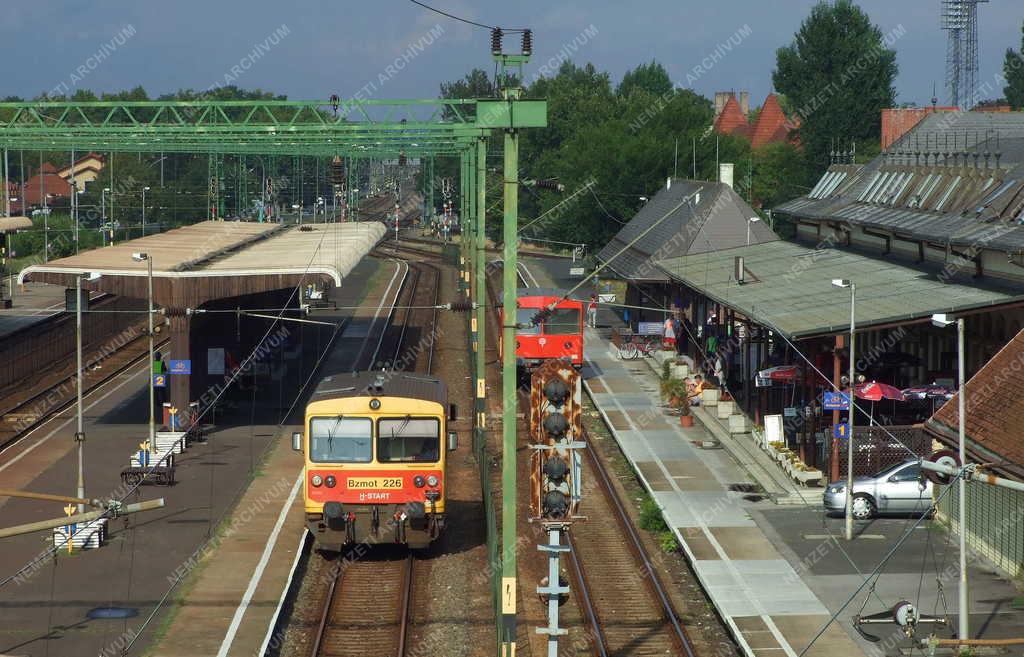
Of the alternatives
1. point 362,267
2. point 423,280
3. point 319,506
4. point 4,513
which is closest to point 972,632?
point 319,506

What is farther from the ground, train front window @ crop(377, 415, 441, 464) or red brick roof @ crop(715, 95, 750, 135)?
red brick roof @ crop(715, 95, 750, 135)

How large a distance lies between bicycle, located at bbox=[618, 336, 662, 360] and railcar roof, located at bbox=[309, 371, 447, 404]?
2663cm

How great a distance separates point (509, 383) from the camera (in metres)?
17.0

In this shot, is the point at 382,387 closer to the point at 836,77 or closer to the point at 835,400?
the point at 835,400

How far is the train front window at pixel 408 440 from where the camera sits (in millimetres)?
23219

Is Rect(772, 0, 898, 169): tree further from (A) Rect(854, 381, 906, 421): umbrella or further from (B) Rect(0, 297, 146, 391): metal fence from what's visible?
(A) Rect(854, 381, 906, 421): umbrella

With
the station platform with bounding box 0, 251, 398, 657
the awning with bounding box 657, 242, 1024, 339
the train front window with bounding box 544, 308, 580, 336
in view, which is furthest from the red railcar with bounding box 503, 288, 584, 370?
the station platform with bounding box 0, 251, 398, 657

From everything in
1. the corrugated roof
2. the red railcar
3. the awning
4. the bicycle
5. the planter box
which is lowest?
the planter box

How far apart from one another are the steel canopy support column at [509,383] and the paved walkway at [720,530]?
16.3 ft

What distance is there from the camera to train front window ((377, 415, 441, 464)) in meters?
23.2

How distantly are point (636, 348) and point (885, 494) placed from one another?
78.8 ft

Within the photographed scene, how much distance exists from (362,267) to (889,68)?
45534 mm

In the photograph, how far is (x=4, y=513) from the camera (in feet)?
91.7

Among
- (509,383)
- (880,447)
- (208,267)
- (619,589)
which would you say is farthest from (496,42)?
(208,267)
